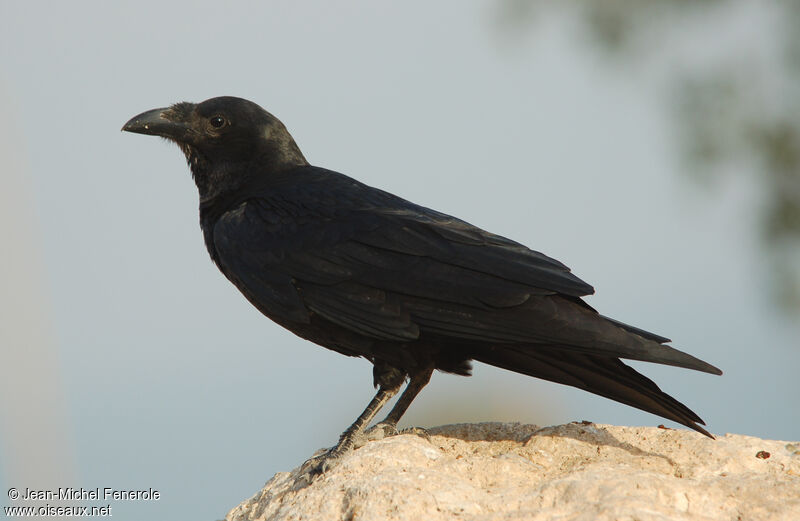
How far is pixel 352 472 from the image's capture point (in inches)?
155

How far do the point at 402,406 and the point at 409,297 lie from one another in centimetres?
69

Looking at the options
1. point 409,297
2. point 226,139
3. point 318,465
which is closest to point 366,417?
point 318,465

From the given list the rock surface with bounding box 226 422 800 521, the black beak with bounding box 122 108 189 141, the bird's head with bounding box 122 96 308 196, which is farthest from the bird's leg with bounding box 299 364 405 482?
the black beak with bounding box 122 108 189 141

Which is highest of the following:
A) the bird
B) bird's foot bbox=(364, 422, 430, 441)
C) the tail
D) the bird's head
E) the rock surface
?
the bird's head

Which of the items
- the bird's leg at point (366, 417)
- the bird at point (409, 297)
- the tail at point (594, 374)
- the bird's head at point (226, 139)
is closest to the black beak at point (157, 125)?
the bird's head at point (226, 139)

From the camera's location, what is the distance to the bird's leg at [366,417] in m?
4.42

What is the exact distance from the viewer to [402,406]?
4832 mm

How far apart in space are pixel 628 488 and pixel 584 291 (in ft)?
3.44

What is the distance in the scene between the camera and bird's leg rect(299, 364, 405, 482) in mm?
4418

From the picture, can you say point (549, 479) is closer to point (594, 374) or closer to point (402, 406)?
point (594, 374)

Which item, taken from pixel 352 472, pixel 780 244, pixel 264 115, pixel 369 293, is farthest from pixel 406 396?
pixel 780 244

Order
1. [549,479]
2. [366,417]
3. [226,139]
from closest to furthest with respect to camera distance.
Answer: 1. [549,479]
2. [366,417]
3. [226,139]

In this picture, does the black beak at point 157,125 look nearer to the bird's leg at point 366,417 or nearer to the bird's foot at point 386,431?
the bird's leg at point 366,417

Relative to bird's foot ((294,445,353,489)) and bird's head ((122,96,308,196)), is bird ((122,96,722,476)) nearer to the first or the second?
bird's foot ((294,445,353,489))
